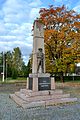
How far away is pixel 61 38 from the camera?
106ft

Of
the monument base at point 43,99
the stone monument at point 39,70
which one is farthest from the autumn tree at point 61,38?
the monument base at point 43,99

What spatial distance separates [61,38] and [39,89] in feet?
65.0

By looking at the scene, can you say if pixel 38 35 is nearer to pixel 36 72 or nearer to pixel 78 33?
pixel 36 72

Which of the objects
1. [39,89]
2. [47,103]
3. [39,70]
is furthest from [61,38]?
[47,103]

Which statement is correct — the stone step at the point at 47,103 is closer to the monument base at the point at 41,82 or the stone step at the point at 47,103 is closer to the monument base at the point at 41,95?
the monument base at the point at 41,95

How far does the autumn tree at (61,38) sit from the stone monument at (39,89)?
17.5m

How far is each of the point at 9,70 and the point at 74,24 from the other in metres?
31.6

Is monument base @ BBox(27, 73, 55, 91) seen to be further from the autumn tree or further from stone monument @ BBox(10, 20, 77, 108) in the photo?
the autumn tree

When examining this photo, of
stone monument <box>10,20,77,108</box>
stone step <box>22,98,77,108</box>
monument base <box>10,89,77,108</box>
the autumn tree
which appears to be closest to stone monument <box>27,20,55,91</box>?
stone monument <box>10,20,77,108</box>

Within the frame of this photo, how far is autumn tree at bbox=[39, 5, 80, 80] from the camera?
32.5 metres

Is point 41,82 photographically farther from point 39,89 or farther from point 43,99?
point 43,99

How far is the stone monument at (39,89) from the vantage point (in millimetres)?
11828

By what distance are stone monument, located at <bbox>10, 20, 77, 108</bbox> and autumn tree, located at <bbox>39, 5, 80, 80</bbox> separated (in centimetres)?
1748

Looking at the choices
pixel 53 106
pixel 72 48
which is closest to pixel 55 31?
pixel 72 48
